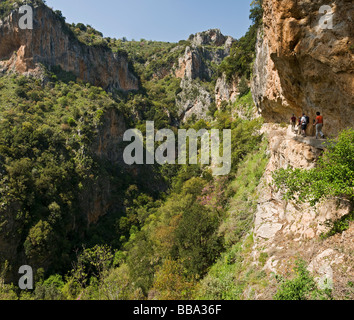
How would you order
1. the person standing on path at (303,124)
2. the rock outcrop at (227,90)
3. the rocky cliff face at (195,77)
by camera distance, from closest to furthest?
the person standing on path at (303,124) < the rock outcrop at (227,90) < the rocky cliff face at (195,77)

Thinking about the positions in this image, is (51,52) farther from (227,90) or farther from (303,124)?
(303,124)

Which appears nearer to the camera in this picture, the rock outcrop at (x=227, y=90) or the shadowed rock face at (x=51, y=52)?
the rock outcrop at (x=227, y=90)

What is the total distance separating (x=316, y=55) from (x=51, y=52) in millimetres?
66074

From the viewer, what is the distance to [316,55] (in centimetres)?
947

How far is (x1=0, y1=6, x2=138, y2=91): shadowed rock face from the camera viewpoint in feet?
171

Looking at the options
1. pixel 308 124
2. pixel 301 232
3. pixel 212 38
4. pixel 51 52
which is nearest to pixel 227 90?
pixel 308 124

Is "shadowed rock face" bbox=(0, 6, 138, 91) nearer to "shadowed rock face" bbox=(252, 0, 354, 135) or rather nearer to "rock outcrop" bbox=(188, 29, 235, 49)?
"shadowed rock face" bbox=(252, 0, 354, 135)

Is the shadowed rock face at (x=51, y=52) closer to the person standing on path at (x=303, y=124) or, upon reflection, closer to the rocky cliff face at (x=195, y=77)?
the rocky cliff face at (x=195, y=77)

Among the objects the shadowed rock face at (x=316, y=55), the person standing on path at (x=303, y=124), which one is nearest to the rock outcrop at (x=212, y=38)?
the shadowed rock face at (x=316, y=55)

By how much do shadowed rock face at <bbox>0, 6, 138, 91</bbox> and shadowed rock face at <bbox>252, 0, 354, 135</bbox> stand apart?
194 ft

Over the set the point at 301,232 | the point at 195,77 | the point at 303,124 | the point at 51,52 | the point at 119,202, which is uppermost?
the point at 195,77

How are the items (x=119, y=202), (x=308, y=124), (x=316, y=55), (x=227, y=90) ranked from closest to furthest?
(x=316, y=55)
(x=308, y=124)
(x=227, y=90)
(x=119, y=202)

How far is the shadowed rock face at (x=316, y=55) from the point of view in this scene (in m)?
8.62

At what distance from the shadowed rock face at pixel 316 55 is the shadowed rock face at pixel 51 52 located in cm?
5914
